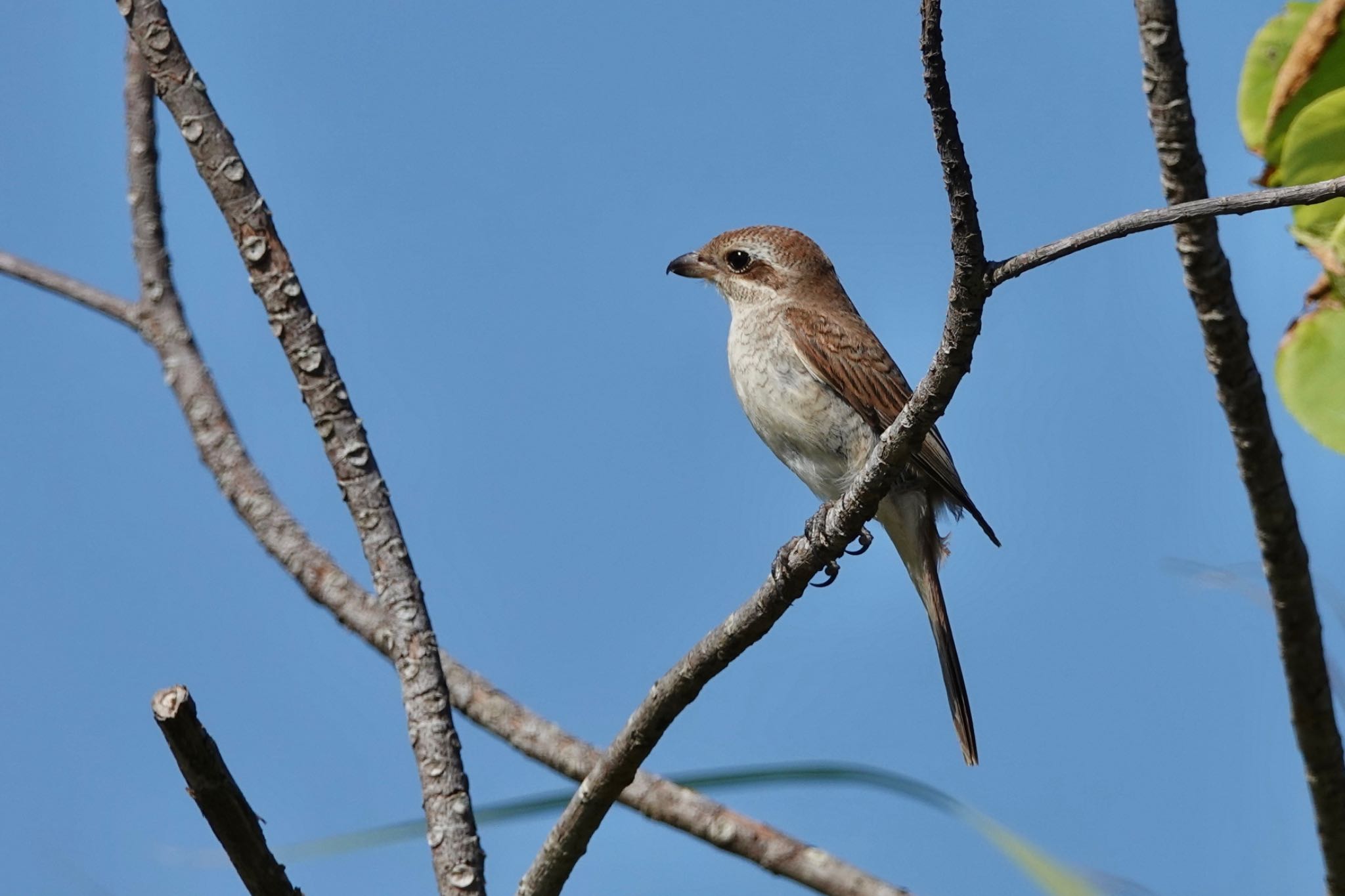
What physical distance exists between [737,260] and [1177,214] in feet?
10.7

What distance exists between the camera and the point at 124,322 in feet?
14.0

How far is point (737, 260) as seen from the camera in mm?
5352

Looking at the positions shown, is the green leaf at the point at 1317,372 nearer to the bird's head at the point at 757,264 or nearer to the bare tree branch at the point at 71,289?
the bird's head at the point at 757,264

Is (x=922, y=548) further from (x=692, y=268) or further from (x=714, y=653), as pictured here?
(x=714, y=653)

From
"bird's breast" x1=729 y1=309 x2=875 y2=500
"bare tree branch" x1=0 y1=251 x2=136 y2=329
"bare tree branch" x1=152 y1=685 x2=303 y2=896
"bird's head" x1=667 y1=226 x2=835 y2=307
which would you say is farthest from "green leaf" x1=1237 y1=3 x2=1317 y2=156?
"bare tree branch" x1=0 y1=251 x2=136 y2=329

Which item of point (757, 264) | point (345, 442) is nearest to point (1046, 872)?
point (345, 442)

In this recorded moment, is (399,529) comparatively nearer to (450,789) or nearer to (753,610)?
(450,789)

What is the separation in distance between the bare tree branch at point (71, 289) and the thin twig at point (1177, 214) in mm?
2924

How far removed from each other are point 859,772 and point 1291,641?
1.65 m

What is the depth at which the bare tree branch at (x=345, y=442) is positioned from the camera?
3.12 metres

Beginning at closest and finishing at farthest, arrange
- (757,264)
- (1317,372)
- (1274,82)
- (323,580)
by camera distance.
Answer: (1317,372), (1274,82), (323,580), (757,264)

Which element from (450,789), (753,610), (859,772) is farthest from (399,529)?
(859,772)

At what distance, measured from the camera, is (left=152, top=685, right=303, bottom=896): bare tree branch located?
7.68ft

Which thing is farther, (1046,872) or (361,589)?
(361,589)
